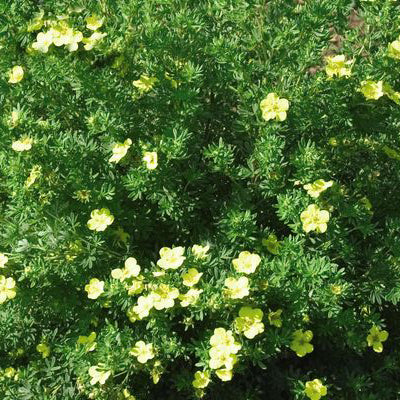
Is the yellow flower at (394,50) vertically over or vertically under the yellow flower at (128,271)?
over

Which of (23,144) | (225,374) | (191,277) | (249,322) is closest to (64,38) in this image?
(23,144)

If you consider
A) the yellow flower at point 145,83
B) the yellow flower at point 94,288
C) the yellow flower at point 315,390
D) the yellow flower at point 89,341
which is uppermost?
the yellow flower at point 145,83

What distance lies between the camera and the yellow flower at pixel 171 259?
2.60 m

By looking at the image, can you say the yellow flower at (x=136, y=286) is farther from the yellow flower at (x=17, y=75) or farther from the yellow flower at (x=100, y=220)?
the yellow flower at (x=17, y=75)

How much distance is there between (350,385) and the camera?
3.02m

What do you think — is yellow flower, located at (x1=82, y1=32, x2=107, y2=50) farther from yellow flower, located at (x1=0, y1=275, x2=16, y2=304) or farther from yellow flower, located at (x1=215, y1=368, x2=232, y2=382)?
yellow flower, located at (x1=215, y1=368, x2=232, y2=382)

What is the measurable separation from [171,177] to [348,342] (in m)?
1.03

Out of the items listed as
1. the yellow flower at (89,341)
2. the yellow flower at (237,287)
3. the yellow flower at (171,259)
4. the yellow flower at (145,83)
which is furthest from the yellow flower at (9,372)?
the yellow flower at (145,83)

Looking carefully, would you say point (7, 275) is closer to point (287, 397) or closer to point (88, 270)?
point (88, 270)

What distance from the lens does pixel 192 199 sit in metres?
2.93

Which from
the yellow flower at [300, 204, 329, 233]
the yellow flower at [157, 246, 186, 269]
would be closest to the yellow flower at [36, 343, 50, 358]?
the yellow flower at [157, 246, 186, 269]

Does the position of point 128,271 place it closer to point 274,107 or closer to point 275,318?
point 275,318

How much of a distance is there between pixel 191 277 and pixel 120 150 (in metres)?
0.60

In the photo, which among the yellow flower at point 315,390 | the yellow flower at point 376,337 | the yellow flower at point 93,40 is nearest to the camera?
the yellow flower at point 93,40
